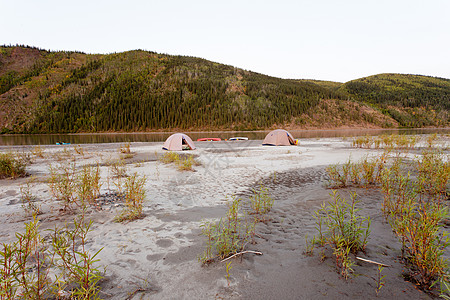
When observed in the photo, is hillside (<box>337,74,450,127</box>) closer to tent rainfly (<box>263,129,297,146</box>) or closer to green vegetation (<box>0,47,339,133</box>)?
green vegetation (<box>0,47,339,133</box>)

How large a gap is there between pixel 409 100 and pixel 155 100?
9584cm

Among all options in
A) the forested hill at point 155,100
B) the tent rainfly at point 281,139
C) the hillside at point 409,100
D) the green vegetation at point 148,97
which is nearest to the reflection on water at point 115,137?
the tent rainfly at point 281,139

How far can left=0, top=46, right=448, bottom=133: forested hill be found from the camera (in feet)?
199

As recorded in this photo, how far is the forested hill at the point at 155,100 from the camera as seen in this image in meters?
60.6

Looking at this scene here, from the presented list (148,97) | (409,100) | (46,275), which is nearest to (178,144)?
(46,275)

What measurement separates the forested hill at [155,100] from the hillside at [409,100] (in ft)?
5.72

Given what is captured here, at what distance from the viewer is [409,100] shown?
3164 inches

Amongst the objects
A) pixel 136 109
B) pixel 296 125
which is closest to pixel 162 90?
pixel 136 109

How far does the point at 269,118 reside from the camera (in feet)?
204

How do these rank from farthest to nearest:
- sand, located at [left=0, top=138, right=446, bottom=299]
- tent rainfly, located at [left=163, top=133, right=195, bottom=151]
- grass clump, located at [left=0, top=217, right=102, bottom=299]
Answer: tent rainfly, located at [left=163, top=133, right=195, bottom=151] → sand, located at [left=0, top=138, right=446, bottom=299] → grass clump, located at [left=0, top=217, right=102, bottom=299]

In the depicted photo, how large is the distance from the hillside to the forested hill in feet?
5.72

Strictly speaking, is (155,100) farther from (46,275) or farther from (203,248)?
(46,275)

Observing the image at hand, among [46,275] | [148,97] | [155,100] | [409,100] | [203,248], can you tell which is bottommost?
[203,248]

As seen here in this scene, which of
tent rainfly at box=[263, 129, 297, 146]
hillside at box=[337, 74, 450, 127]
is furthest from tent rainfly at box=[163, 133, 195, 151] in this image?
hillside at box=[337, 74, 450, 127]
